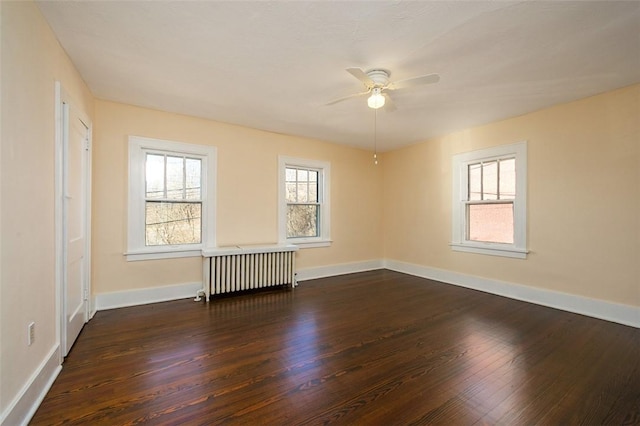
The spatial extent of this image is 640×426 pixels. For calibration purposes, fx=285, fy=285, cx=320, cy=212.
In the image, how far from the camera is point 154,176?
3.86 metres

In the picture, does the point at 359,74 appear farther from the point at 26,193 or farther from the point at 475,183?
the point at 475,183

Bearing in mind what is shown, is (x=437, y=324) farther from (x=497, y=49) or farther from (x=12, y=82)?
(x=12, y=82)

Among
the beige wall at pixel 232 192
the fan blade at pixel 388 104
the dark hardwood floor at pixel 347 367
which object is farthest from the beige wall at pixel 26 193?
the fan blade at pixel 388 104

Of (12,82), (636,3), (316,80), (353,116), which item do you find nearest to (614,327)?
(636,3)

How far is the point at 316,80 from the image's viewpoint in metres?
2.94

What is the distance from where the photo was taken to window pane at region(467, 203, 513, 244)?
4176 millimetres

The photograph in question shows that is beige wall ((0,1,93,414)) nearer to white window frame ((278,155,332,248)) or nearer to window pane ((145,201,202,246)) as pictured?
window pane ((145,201,202,246))

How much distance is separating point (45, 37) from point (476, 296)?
5.29 m

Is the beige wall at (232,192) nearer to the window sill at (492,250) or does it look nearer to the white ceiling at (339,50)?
the white ceiling at (339,50)

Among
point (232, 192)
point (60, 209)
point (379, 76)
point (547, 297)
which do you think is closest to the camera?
point (60, 209)

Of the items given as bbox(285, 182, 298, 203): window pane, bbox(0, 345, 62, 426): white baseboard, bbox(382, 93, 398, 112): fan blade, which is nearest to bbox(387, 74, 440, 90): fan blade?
bbox(382, 93, 398, 112): fan blade

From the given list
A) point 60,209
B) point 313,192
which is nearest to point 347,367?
point 60,209

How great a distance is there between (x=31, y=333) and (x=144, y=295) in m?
2.03

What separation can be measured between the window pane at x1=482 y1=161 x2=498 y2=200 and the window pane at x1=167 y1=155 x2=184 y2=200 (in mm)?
4546
